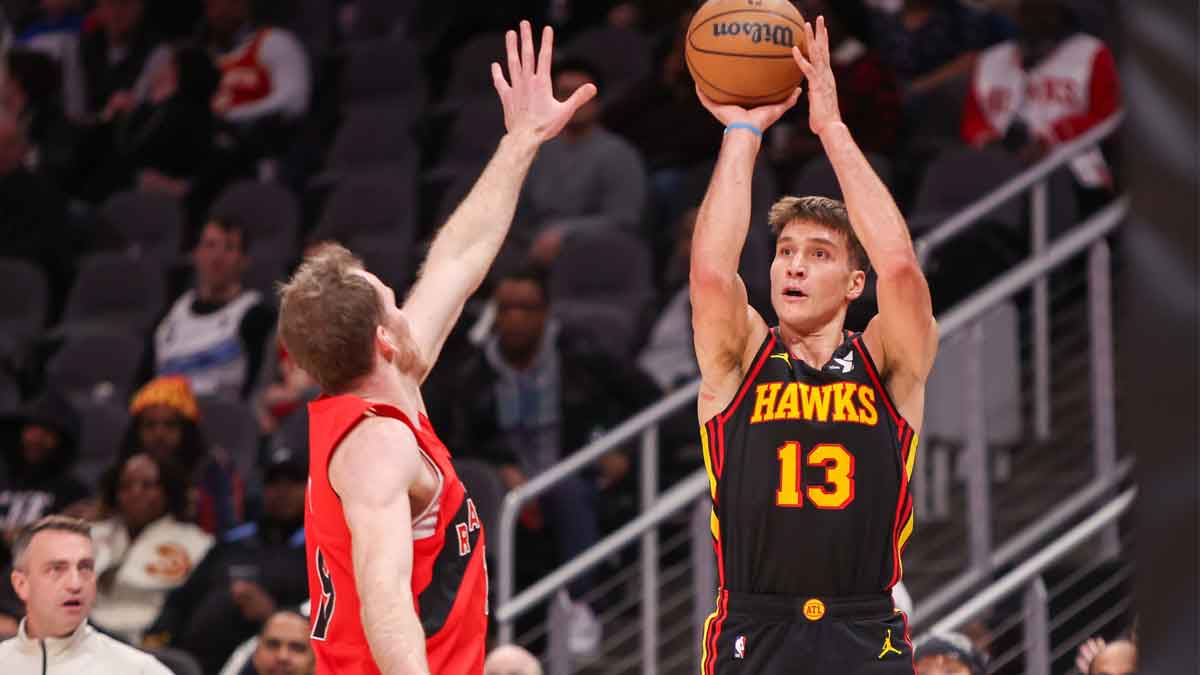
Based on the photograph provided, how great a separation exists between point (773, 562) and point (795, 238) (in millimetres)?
746

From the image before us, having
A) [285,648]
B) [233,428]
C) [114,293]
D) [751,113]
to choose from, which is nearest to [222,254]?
[233,428]

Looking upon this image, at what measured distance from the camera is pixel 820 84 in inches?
167

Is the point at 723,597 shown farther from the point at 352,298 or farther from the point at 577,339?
the point at 577,339

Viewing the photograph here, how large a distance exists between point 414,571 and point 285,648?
10.6 feet

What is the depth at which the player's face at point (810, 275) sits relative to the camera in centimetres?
434

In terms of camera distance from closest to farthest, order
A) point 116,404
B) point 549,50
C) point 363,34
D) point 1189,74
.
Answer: point 1189,74
point 549,50
point 116,404
point 363,34

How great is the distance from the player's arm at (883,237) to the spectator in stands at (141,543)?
4784 millimetres

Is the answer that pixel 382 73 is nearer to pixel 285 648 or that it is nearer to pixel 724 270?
pixel 285 648

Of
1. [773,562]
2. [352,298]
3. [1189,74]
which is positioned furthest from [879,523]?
[1189,74]

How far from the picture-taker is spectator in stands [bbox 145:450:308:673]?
7.79 metres

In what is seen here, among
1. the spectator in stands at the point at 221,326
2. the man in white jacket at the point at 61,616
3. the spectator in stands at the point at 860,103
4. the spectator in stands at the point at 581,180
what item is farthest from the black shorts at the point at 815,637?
the spectator in stands at the point at 221,326

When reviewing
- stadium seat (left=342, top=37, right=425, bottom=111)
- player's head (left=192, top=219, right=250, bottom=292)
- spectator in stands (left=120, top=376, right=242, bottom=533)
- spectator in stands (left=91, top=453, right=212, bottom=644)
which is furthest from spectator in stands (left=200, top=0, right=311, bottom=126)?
spectator in stands (left=91, top=453, right=212, bottom=644)

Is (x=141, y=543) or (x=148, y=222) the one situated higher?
(x=148, y=222)

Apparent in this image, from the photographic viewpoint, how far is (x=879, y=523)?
4.23 meters
